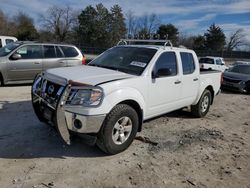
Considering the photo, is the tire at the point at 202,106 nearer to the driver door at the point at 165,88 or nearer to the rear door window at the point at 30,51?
the driver door at the point at 165,88

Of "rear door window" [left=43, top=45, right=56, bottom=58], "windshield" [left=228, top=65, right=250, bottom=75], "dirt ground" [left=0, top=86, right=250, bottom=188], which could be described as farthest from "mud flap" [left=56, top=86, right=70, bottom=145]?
"windshield" [left=228, top=65, right=250, bottom=75]


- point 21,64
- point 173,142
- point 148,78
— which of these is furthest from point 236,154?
point 21,64

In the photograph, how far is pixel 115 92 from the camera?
405cm

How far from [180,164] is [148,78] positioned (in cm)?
153

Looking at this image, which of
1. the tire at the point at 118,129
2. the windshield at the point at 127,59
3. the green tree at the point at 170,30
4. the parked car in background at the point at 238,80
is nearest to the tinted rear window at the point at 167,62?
the windshield at the point at 127,59

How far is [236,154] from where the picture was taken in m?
4.72

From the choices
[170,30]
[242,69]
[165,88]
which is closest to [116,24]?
[170,30]

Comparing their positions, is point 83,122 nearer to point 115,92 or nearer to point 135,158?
point 115,92

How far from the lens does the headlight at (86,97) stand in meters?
3.85

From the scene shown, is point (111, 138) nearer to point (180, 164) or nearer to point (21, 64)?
point (180, 164)

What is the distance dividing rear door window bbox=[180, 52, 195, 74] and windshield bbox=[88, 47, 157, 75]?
3.16 ft

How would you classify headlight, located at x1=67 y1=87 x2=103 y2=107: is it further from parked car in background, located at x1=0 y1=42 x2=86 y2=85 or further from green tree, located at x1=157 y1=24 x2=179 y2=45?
green tree, located at x1=157 y1=24 x2=179 y2=45

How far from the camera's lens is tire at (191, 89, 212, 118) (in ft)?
21.8

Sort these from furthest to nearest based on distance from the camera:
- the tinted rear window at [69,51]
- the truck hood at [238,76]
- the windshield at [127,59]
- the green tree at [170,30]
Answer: the green tree at [170,30] < the truck hood at [238,76] < the tinted rear window at [69,51] < the windshield at [127,59]
